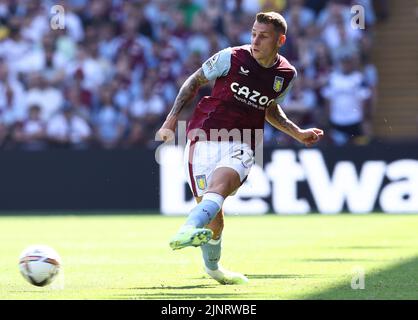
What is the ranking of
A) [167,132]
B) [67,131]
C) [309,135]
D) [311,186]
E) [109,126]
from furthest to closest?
[109,126], [67,131], [311,186], [309,135], [167,132]

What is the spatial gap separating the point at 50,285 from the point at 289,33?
37.5 feet

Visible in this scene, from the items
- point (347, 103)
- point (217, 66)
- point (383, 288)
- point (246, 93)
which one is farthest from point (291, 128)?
point (347, 103)

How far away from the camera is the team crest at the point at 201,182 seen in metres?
8.92

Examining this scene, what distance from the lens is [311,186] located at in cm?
1808

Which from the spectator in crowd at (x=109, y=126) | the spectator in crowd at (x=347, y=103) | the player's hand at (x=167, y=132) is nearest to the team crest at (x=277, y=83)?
the player's hand at (x=167, y=132)

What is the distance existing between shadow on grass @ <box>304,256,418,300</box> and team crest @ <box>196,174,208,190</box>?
136 cm

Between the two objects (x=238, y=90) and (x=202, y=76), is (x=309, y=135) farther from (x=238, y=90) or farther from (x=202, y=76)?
(x=202, y=76)

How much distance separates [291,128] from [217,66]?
0.96 meters

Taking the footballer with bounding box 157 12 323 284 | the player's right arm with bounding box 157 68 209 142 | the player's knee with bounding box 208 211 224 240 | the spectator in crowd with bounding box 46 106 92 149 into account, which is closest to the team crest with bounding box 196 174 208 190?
the footballer with bounding box 157 12 323 284

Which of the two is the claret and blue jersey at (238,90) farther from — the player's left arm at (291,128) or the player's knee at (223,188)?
the player's knee at (223,188)

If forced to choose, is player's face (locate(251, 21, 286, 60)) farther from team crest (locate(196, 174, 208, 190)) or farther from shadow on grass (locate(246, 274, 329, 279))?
shadow on grass (locate(246, 274, 329, 279))

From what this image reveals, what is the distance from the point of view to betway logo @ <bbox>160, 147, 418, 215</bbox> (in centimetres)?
1788

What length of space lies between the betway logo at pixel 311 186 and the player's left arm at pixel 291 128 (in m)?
8.34

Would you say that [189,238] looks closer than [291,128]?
Yes
